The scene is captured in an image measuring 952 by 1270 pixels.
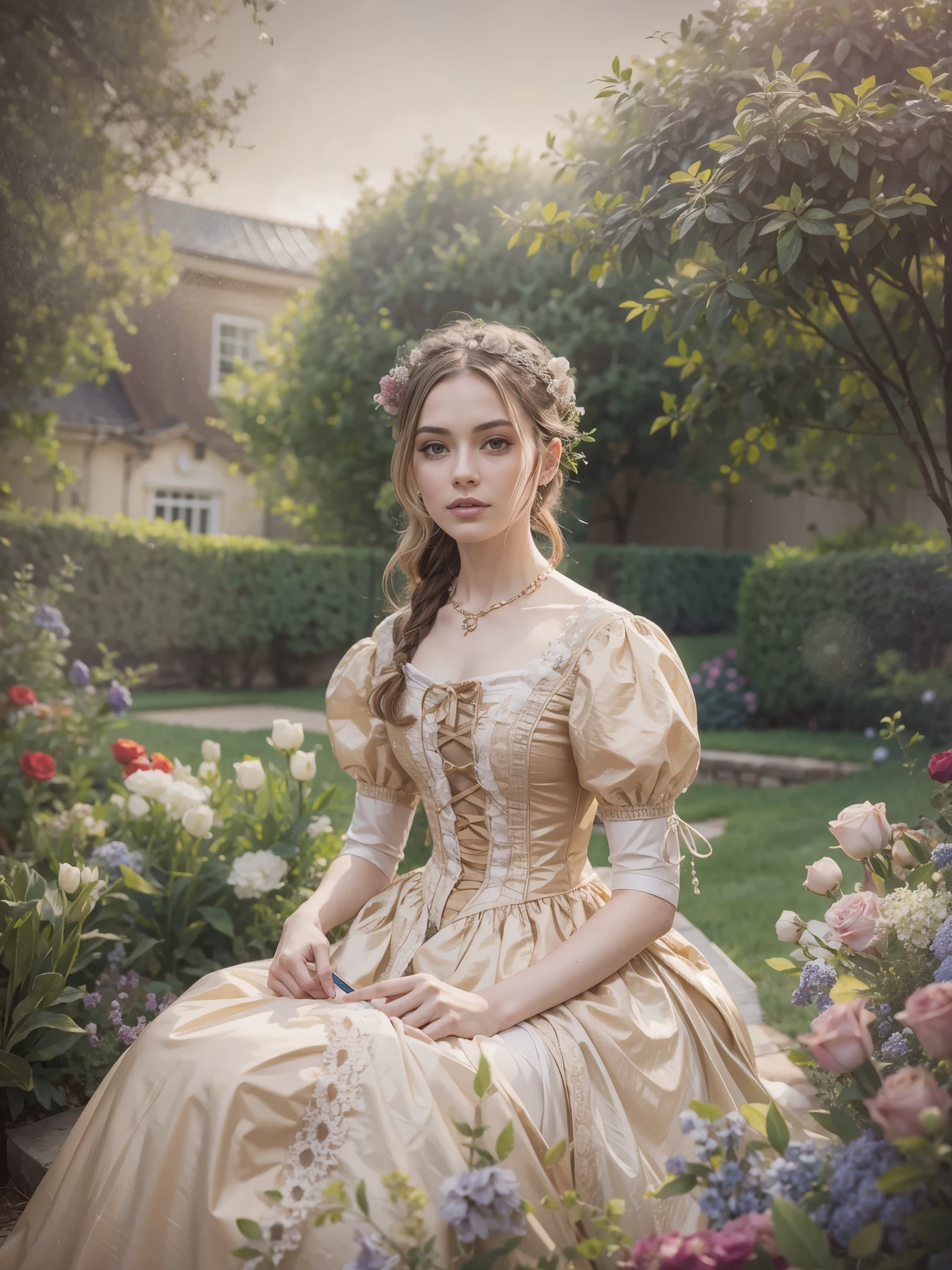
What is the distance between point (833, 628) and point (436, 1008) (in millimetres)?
6569

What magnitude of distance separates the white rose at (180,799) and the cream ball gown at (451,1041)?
34.7 inches

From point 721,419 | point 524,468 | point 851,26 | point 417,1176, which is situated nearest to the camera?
point 417,1176

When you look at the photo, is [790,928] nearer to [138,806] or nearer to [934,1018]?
[934,1018]

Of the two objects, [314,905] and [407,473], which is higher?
[407,473]

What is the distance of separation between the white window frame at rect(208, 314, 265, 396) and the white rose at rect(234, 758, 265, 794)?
Answer: 6.79m

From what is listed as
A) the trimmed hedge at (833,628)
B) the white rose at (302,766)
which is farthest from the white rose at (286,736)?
the trimmed hedge at (833,628)

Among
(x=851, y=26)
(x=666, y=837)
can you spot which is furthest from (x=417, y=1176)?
(x=851, y=26)

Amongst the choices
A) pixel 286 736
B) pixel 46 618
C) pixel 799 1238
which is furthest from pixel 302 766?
pixel 799 1238

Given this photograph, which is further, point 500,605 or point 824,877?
point 500,605

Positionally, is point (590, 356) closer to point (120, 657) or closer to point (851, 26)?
point (120, 657)

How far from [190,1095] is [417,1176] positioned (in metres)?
0.29

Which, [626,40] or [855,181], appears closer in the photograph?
[855,181]

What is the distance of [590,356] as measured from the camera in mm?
8781

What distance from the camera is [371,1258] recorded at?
1011 mm
